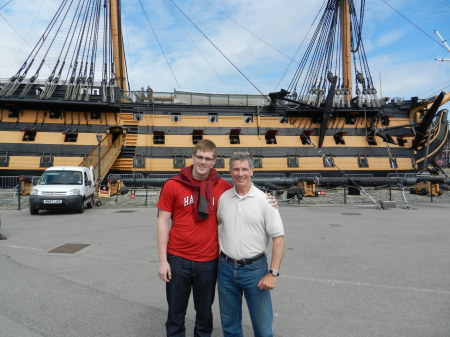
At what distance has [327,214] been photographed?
11.4 meters

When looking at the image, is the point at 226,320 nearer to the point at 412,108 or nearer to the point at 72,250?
the point at 72,250

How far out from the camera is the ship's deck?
3.21m

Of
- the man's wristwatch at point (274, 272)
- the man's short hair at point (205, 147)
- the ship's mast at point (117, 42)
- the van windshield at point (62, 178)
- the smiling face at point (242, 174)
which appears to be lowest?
the man's wristwatch at point (274, 272)

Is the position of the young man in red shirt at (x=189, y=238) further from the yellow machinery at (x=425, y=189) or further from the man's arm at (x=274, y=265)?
the yellow machinery at (x=425, y=189)

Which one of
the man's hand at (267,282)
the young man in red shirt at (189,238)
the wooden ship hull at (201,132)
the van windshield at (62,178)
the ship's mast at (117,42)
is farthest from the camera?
the ship's mast at (117,42)

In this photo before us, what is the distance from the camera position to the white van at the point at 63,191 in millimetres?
11047

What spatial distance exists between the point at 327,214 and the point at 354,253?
547 cm

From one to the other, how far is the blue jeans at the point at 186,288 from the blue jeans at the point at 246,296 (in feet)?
0.45

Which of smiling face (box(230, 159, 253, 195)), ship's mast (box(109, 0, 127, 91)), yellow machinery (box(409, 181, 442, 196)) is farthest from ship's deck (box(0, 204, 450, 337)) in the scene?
ship's mast (box(109, 0, 127, 91))

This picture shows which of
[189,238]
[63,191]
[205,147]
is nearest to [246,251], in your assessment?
[189,238]

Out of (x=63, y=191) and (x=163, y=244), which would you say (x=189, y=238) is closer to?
(x=163, y=244)

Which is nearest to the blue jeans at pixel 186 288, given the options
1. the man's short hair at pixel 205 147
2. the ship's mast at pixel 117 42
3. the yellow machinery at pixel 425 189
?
the man's short hair at pixel 205 147

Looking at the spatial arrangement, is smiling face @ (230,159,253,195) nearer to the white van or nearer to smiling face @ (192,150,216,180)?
smiling face @ (192,150,216,180)

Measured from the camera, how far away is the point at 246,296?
2.47m
